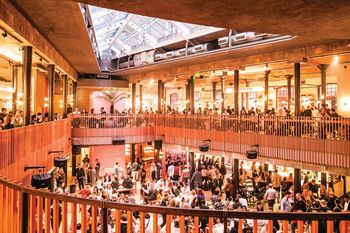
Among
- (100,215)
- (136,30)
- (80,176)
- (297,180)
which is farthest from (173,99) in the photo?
(100,215)

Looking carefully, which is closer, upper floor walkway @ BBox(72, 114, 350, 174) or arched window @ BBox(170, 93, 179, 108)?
upper floor walkway @ BBox(72, 114, 350, 174)

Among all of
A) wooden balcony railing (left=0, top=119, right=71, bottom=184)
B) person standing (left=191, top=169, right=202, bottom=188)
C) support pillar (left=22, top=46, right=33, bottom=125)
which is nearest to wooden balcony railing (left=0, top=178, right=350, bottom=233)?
wooden balcony railing (left=0, top=119, right=71, bottom=184)

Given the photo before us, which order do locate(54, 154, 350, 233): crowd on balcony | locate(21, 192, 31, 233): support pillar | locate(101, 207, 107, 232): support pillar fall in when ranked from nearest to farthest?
locate(101, 207, 107, 232): support pillar, locate(21, 192, 31, 233): support pillar, locate(54, 154, 350, 233): crowd on balcony

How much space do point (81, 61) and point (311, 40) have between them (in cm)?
1166

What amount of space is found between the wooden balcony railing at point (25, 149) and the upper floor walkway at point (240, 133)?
6644 millimetres

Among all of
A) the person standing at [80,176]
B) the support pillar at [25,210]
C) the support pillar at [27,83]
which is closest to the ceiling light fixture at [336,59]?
the support pillar at [27,83]

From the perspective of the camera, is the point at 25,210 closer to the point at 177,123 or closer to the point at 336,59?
the point at 336,59

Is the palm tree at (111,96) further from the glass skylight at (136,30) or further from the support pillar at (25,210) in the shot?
the support pillar at (25,210)

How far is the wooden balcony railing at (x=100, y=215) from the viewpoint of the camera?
251 centimetres

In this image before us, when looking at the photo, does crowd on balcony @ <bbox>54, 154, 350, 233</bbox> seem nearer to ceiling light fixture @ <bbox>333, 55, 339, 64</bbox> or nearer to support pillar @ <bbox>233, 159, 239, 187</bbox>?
support pillar @ <bbox>233, 159, 239, 187</bbox>

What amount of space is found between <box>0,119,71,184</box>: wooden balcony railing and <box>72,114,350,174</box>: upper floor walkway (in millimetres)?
6644

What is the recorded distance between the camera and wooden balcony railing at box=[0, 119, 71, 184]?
6576 millimetres

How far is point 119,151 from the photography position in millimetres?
22703

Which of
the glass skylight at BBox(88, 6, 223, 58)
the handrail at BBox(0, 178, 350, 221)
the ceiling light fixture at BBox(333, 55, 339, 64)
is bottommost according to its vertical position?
the handrail at BBox(0, 178, 350, 221)
